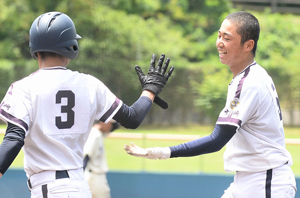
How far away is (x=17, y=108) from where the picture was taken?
7.21 ft

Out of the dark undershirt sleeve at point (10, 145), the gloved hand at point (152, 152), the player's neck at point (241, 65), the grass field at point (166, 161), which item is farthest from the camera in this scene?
the grass field at point (166, 161)

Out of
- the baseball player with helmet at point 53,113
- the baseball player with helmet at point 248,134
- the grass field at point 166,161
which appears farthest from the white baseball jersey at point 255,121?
the grass field at point 166,161

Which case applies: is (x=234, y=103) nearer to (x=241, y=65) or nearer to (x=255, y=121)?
(x=255, y=121)

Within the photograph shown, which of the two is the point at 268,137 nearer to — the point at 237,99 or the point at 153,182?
the point at 237,99

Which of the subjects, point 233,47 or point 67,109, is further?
point 233,47

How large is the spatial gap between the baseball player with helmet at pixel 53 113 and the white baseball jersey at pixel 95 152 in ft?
8.47

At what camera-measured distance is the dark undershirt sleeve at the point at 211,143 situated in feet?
8.25

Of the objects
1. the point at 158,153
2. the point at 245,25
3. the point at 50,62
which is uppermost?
the point at 245,25

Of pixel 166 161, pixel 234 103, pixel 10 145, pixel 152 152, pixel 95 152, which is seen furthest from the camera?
pixel 166 161

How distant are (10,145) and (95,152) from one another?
2.92m

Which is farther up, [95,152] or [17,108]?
[17,108]

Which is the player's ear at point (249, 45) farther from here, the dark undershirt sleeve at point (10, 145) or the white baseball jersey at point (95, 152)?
the white baseball jersey at point (95, 152)

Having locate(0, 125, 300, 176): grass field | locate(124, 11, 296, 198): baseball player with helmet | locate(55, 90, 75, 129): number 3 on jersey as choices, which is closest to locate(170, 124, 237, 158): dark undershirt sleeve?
locate(124, 11, 296, 198): baseball player with helmet

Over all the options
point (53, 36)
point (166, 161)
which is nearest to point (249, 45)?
point (53, 36)
